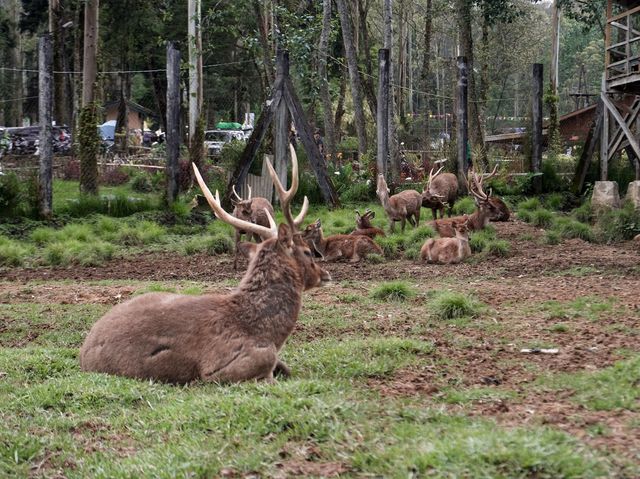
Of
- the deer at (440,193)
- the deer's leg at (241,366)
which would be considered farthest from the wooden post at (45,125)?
the deer's leg at (241,366)

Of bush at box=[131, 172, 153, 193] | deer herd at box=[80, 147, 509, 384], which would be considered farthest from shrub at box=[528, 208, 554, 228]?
bush at box=[131, 172, 153, 193]

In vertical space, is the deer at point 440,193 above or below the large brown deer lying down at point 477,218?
above

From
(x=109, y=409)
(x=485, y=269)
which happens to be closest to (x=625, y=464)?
(x=109, y=409)

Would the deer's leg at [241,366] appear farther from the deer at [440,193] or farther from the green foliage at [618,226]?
the deer at [440,193]

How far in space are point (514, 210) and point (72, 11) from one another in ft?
86.8

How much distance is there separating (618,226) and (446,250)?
341 centimetres

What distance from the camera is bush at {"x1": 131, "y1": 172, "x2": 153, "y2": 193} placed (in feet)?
73.4

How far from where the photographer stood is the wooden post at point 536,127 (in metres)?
18.9

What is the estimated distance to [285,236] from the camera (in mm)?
6727

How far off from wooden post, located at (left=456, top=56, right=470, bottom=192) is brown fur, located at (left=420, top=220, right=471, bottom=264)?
18.0 feet

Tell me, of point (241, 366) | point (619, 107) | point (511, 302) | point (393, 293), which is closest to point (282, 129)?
point (619, 107)

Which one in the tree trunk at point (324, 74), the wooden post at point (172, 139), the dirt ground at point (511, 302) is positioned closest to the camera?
the dirt ground at point (511, 302)

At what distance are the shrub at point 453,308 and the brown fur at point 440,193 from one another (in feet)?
26.5

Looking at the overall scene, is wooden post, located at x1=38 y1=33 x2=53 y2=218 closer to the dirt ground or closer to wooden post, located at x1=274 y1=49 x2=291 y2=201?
the dirt ground
